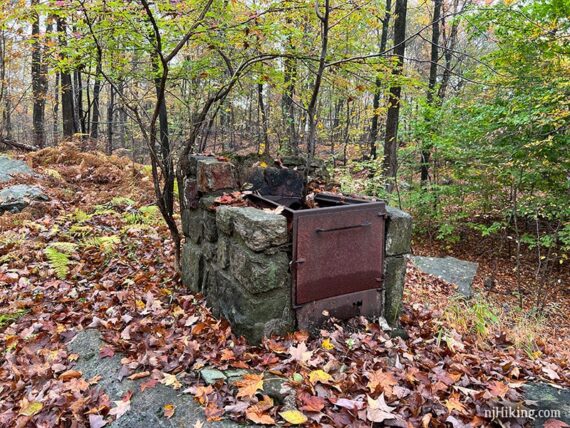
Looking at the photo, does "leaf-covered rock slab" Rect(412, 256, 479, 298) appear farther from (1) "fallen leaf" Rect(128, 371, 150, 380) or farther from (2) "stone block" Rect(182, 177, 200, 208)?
(1) "fallen leaf" Rect(128, 371, 150, 380)

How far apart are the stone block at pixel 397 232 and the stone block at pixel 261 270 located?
99 centimetres

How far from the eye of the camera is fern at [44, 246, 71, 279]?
4125 millimetres

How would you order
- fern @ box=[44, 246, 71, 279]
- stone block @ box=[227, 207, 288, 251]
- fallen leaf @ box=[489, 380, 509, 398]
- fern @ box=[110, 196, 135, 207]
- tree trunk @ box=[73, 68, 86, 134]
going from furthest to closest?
1. tree trunk @ box=[73, 68, 86, 134]
2. fern @ box=[110, 196, 135, 207]
3. fern @ box=[44, 246, 71, 279]
4. stone block @ box=[227, 207, 288, 251]
5. fallen leaf @ box=[489, 380, 509, 398]

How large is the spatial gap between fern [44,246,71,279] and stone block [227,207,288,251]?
7.97ft

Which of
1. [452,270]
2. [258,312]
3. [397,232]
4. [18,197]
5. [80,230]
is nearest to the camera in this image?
[258,312]

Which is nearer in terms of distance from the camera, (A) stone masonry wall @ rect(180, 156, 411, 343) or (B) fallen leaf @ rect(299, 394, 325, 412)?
(B) fallen leaf @ rect(299, 394, 325, 412)

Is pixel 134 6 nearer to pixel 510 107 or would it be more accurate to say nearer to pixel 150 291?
pixel 150 291

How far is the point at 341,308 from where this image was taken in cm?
315

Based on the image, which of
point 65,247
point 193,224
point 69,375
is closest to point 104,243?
point 65,247

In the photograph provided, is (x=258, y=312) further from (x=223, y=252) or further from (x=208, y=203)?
(x=208, y=203)

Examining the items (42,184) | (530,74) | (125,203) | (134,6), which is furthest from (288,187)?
(530,74)

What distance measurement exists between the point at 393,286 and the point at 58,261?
359 cm

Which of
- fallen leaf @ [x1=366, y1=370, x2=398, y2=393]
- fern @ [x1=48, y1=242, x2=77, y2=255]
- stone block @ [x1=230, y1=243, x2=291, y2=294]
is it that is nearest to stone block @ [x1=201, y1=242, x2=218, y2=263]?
stone block @ [x1=230, y1=243, x2=291, y2=294]

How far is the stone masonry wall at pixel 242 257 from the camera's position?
2.79 meters
